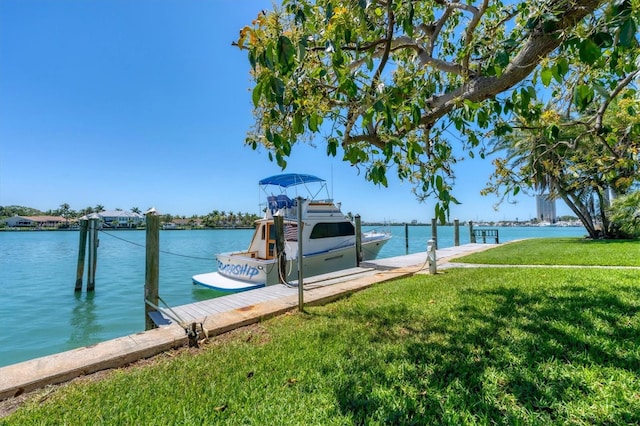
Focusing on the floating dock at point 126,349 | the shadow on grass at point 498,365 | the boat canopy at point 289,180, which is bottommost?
the floating dock at point 126,349

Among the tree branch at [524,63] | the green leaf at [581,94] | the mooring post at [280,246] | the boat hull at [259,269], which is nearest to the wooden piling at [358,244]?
the boat hull at [259,269]

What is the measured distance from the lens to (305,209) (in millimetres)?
11859

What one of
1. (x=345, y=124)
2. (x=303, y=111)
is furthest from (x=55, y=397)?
(x=345, y=124)

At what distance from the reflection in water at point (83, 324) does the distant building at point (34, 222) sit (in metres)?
94.0

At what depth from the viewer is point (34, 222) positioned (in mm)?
86312

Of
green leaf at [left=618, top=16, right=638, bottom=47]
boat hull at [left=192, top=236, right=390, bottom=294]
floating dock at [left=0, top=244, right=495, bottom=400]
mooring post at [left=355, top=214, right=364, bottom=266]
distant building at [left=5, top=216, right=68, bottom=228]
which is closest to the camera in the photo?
green leaf at [left=618, top=16, right=638, bottom=47]

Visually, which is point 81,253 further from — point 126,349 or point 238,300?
point 126,349

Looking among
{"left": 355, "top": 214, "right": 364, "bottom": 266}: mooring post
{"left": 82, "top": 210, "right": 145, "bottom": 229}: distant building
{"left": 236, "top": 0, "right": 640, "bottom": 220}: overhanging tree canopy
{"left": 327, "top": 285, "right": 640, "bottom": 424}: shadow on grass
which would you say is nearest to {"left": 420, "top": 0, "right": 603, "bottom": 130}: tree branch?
{"left": 236, "top": 0, "right": 640, "bottom": 220}: overhanging tree canopy

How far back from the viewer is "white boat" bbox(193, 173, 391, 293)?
32.9 feet

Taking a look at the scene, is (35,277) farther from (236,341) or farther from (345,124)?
(345,124)

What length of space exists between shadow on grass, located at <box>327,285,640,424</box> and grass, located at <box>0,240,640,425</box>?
11 millimetres

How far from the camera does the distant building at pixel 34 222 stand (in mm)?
84831

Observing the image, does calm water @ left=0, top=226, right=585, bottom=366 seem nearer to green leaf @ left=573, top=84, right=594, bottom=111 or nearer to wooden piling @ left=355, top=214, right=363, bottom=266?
wooden piling @ left=355, top=214, right=363, bottom=266

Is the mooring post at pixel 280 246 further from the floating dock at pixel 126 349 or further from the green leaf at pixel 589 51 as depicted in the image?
the green leaf at pixel 589 51
